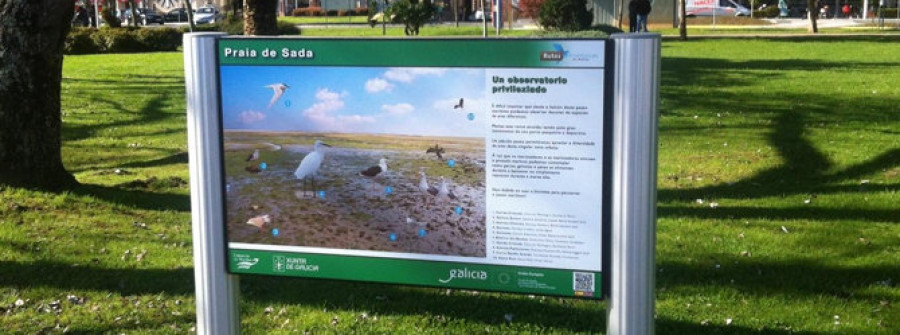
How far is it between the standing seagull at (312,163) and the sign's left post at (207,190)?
322 mm

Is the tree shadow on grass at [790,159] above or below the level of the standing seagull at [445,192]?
below

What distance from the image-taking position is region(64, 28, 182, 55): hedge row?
98.1 feet

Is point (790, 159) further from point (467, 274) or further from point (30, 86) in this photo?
point (467, 274)

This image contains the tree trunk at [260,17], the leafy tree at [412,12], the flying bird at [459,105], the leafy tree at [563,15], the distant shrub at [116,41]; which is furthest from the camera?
the leafy tree at [412,12]

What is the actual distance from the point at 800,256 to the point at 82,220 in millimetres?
4764

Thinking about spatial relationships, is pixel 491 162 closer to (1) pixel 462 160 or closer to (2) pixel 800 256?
(1) pixel 462 160

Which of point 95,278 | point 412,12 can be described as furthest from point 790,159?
point 412,12

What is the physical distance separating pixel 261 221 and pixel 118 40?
2836cm

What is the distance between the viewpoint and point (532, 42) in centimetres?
321

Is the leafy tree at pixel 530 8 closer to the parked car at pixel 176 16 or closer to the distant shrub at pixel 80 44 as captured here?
the distant shrub at pixel 80 44

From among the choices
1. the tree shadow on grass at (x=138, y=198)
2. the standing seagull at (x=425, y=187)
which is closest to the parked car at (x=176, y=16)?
the tree shadow on grass at (x=138, y=198)

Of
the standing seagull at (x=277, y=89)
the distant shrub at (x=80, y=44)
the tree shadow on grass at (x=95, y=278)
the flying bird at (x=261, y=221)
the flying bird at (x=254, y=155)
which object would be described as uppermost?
the distant shrub at (x=80, y=44)

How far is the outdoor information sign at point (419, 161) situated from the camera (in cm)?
323

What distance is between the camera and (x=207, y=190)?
12.2 feet
